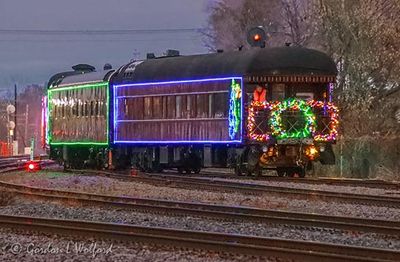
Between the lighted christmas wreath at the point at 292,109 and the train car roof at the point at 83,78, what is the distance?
894 centimetres

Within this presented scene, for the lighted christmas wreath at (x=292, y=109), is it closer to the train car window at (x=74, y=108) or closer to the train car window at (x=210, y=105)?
the train car window at (x=210, y=105)

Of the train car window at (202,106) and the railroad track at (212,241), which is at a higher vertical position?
the train car window at (202,106)

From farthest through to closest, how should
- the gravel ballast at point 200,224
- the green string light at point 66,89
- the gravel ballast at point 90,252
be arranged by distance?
the green string light at point 66,89 → the gravel ballast at point 200,224 → the gravel ballast at point 90,252

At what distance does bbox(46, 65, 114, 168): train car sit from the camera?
31.9 metres

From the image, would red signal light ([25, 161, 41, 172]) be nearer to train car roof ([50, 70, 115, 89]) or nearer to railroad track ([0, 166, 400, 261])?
train car roof ([50, 70, 115, 89])

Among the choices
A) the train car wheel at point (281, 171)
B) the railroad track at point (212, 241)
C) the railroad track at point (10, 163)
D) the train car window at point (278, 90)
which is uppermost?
the train car window at point (278, 90)

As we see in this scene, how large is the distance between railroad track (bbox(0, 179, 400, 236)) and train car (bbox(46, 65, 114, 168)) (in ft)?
37.7

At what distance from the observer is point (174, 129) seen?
92.3ft

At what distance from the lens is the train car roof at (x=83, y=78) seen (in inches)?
1268

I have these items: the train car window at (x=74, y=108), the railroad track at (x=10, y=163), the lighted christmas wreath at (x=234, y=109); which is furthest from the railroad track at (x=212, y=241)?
the railroad track at (x=10, y=163)

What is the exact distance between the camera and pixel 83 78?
34000mm

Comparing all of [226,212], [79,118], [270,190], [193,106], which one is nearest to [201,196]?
[270,190]

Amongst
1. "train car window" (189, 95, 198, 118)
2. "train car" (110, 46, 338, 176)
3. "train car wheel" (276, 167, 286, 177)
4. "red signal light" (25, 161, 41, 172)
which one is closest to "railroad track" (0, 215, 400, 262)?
"train car" (110, 46, 338, 176)

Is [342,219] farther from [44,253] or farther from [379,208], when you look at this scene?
[44,253]
